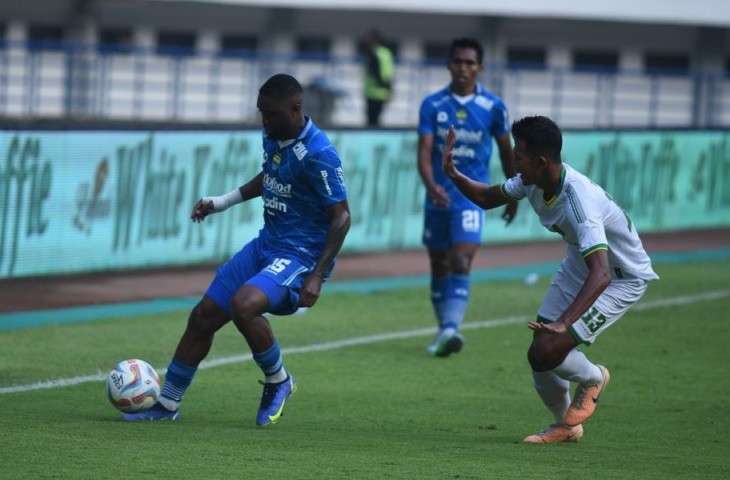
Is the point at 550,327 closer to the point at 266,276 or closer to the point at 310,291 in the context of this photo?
the point at 310,291

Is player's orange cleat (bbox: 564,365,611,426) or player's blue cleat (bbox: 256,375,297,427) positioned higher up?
player's orange cleat (bbox: 564,365,611,426)

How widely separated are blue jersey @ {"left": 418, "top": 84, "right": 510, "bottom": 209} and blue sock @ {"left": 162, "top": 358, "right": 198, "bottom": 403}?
150 inches

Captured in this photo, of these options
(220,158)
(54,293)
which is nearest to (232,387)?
(54,293)

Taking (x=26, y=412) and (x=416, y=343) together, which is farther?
(x=416, y=343)

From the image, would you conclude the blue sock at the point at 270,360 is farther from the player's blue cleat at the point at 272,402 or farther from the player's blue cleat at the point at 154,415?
the player's blue cleat at the point at 154,415

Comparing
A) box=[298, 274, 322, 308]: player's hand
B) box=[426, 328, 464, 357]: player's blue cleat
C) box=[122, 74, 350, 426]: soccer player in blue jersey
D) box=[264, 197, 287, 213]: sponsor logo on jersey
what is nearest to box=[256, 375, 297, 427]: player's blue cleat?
box=[122, 74, 350, 426]: soccer player in blue jersey

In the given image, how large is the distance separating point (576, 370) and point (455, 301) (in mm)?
3559

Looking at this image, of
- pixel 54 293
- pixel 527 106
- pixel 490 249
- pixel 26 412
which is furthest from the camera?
pixel 527 106

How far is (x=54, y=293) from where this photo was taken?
13672mm

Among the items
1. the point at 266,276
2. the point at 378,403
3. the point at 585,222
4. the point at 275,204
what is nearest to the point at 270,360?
the point at 266,276

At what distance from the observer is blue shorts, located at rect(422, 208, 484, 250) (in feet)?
37.5

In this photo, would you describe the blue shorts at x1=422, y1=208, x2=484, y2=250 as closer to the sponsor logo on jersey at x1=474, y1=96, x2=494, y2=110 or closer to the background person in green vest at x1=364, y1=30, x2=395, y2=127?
the sponsor logo on jersey at x1=474, y1=96, x2=494, y2=110

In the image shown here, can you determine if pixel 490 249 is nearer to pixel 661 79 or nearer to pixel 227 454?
pixel 227 454

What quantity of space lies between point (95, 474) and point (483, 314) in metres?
7.67
